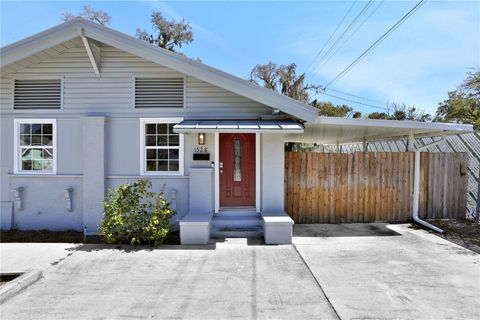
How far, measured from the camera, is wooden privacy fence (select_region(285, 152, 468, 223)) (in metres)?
8.14

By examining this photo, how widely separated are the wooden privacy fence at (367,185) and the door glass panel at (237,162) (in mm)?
1464

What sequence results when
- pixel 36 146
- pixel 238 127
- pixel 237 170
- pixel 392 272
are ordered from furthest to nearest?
pixel 237 170 → pixel 36 146 → pixel 238 127 → pixel 392 272

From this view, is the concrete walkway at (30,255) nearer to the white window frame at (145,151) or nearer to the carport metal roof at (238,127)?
the white window frame at (145,151)

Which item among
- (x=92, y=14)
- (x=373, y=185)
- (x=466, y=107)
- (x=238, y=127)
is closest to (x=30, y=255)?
(x=238, y=127)

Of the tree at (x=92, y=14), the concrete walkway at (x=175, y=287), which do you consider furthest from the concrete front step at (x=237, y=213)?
the tree at (x=92, y=14)

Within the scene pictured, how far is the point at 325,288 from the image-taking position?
4.19m

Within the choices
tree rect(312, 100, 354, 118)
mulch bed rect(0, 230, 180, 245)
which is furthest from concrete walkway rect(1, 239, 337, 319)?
tree rect(312, 100, 354, 118)

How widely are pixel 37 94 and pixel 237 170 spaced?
5.69m

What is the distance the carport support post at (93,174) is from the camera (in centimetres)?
715

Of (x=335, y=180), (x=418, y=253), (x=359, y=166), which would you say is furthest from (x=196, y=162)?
(x=418, y=253)

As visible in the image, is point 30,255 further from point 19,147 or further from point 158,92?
point 158,92

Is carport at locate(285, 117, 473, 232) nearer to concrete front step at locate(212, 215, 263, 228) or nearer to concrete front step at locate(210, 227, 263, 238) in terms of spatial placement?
concrete front step at locate(212, 215, 263, 228)

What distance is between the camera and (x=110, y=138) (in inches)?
288

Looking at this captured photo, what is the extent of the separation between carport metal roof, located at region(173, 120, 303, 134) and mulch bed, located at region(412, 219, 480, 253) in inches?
178
